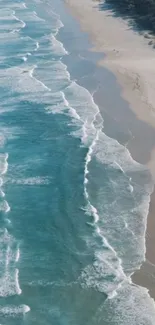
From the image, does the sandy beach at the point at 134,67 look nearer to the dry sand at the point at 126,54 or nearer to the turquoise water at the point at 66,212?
the dry sand at the point at 126,54

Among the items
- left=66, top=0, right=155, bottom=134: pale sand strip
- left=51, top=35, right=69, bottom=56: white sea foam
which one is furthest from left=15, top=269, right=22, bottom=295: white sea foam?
left=51, top=35, right=69, bottom=56: white sea foam

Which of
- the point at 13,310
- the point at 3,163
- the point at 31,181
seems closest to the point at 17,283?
the point at 13,310

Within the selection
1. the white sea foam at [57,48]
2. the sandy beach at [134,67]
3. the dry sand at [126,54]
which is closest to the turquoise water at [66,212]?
the sandy beach at [134,67]

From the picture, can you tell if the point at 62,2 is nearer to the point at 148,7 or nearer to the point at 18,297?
the point at 148,7

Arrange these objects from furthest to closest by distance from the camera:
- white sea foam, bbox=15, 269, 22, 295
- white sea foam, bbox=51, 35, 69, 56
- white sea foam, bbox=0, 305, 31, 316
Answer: white sea foam, bbox=51, 35, 69, 56
white sea foam, bbox=15, 269, 22, 295
white sea foam, bbox=0, 305, 31, 316

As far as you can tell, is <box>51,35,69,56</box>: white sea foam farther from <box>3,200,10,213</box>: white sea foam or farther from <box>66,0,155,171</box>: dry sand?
<box>3,200,10,213</box>: white sea foam

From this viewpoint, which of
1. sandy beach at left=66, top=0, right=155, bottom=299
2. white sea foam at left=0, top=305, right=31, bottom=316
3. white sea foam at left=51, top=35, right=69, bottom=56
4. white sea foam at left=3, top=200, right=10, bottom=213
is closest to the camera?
white sea foam at left=0, top=305, right=31, bottom=316

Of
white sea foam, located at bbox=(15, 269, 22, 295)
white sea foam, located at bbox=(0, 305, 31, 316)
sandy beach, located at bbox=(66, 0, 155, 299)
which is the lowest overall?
white sea foam, located at bbox=(0, 305, 31, 316)

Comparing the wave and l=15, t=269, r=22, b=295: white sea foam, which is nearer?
l=15, t=269, r=22, b=295: white sea foam
